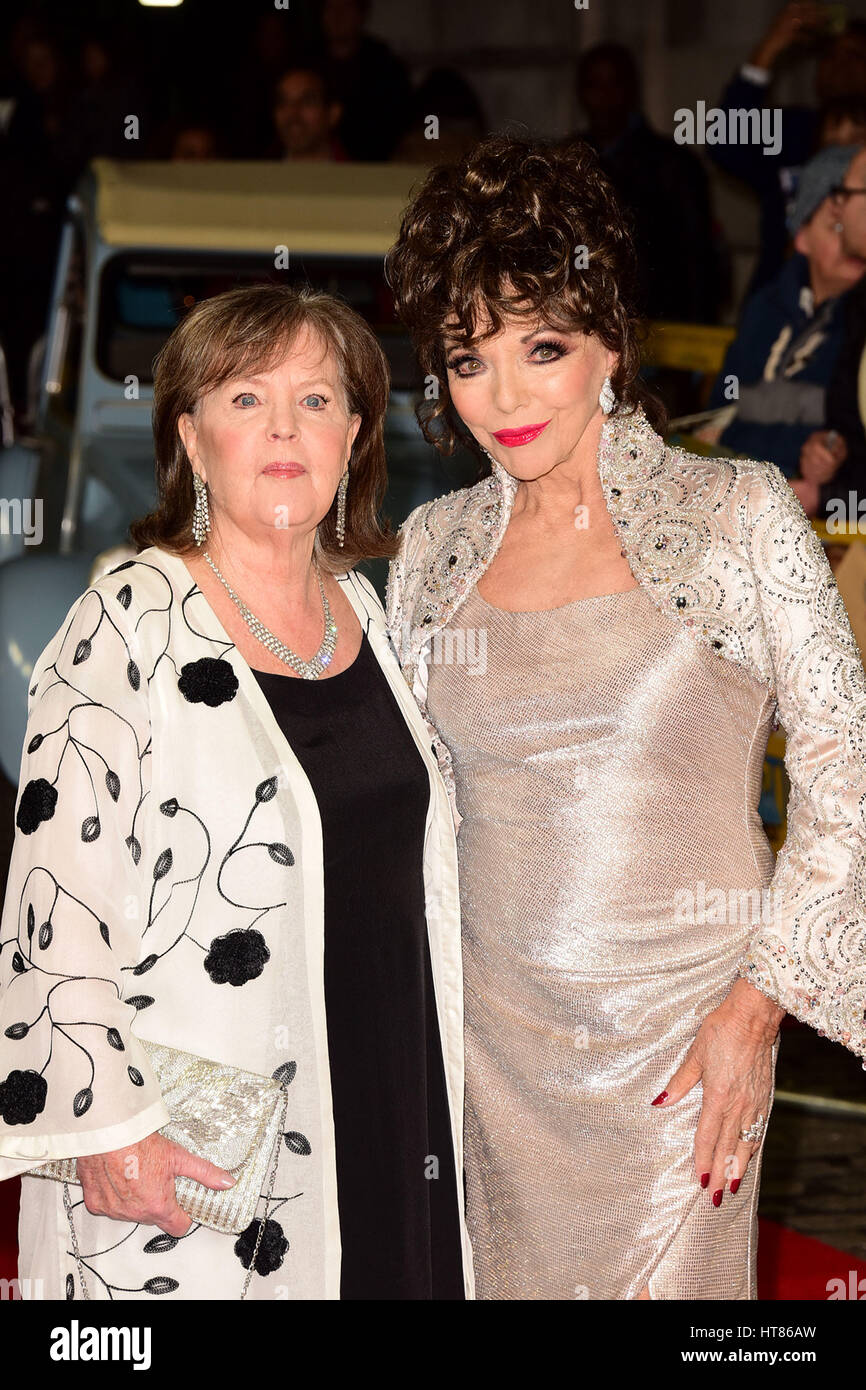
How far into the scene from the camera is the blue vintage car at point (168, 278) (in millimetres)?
4699

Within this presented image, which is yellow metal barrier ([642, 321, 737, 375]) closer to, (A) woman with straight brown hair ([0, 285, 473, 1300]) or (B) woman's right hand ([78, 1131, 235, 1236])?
(A) woman with straight brown hair ([0, 285, 473, 1300])

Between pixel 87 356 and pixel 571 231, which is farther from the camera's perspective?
pixel 87 356

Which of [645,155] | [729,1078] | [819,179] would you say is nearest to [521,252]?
[729,1078]

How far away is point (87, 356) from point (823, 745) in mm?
3285

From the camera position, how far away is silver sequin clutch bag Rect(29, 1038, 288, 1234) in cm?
201

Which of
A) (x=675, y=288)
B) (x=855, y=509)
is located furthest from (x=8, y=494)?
(x=855, y=509)

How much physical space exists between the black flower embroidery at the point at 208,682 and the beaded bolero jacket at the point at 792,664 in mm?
563

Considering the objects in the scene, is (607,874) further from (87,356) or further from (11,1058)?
(87,356)

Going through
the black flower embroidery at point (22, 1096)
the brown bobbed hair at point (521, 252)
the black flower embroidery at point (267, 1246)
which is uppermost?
the brown bobbed hair at point (521, 252)

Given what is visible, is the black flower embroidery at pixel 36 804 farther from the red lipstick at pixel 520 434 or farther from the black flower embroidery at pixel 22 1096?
the red lipstick at pixel 520 434

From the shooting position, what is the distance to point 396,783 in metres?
2.23

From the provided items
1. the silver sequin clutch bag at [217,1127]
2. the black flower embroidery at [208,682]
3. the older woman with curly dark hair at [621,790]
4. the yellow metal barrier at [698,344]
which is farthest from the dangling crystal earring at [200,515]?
the yellow metal barrier at [698,344]

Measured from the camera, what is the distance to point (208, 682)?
6.86 feet

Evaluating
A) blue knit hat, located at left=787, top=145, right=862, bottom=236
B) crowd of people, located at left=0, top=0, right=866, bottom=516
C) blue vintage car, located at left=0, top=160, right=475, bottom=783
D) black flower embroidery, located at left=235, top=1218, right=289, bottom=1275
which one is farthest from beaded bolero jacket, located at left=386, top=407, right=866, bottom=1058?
blue knit hat, located at left=787, top=145, right=862, bottom=236
